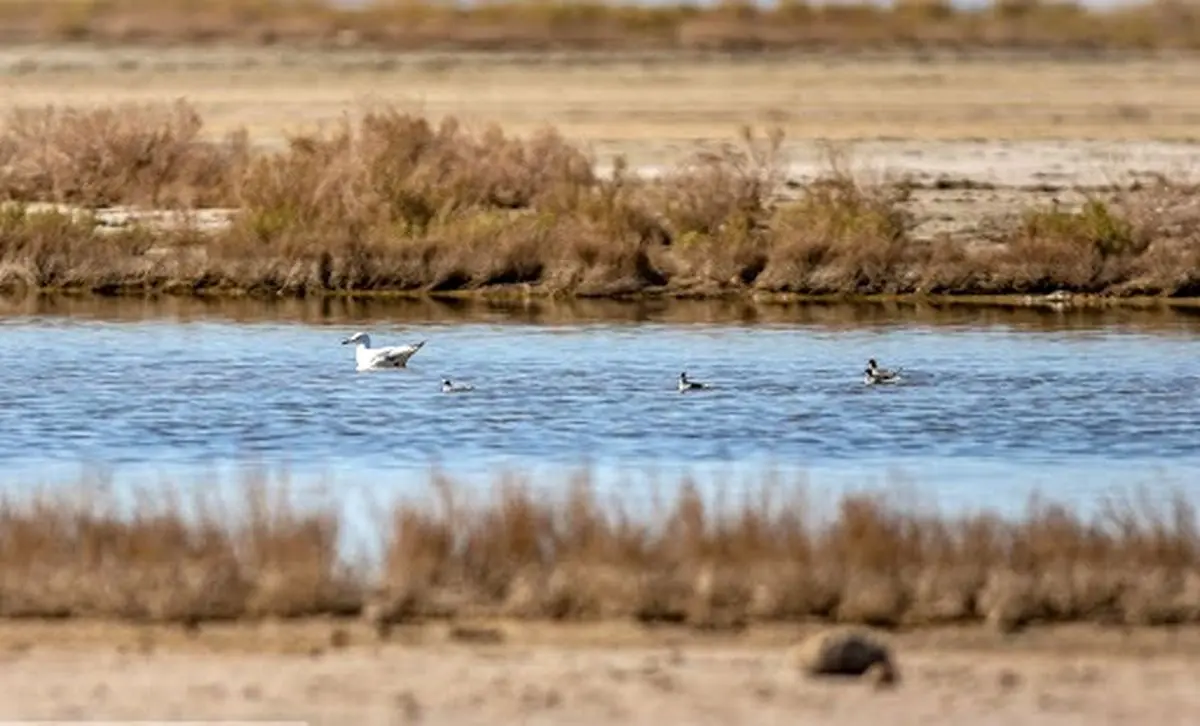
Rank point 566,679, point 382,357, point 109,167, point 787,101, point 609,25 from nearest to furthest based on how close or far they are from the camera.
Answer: point 566,679, point 382,357, point 109,167, point 787,101, point 609,25

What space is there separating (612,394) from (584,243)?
8887mm

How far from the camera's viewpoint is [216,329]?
95.3 ft

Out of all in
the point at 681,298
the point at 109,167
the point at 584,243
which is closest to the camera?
the point at 681,298

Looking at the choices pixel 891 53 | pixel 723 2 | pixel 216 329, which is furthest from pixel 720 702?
pixel 723 2

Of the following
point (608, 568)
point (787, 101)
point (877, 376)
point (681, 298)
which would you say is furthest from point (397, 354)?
point (787, 101)

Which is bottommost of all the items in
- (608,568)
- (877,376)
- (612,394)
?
(612,394)

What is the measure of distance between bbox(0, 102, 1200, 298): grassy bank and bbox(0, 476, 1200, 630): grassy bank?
17.0 meters

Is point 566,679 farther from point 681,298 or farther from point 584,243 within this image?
point 584,243

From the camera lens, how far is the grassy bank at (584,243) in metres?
Result: 32.0

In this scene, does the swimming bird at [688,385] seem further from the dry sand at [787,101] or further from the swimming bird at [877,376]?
the dry sand at [787,101]

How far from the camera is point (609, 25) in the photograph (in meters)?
109

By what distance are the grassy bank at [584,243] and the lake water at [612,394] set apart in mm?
991

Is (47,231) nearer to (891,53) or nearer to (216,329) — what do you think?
(216,329)

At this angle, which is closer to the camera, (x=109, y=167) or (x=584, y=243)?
(x=584, y=243)
